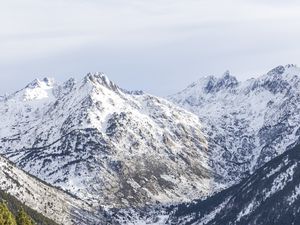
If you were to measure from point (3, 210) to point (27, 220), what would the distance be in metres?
8.56

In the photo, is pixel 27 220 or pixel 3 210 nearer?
pixel 3 210

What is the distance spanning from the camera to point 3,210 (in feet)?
370

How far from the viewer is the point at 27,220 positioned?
121 m
